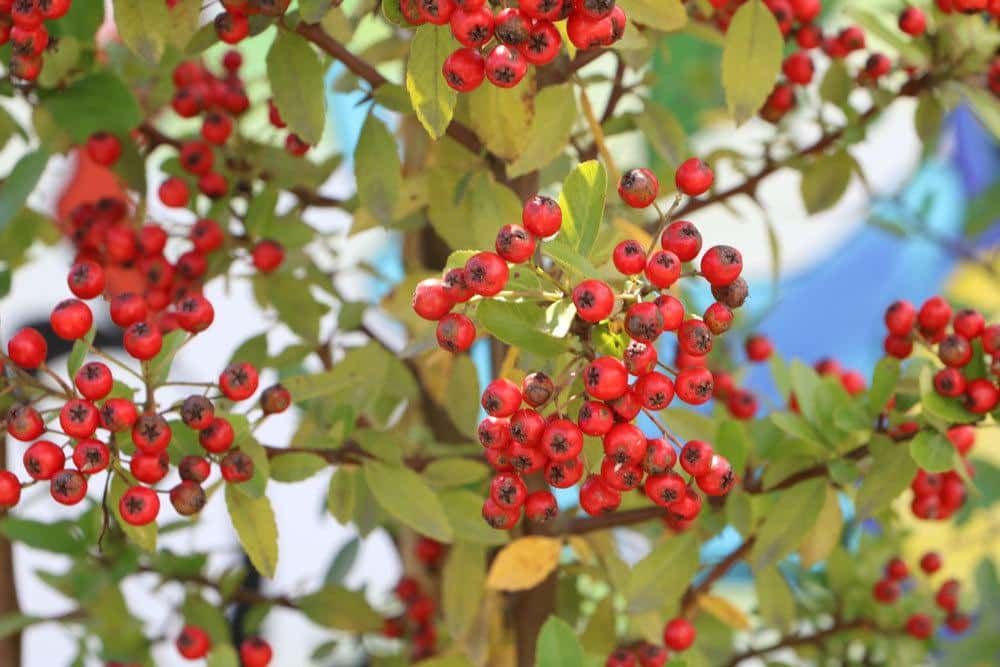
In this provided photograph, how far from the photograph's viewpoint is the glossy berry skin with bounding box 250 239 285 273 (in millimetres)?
716

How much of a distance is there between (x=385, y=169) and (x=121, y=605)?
16.4 inches

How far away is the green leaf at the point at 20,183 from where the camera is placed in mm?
618


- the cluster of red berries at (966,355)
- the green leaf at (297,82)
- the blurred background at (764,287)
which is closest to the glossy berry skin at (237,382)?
the green leaf at (297,82)

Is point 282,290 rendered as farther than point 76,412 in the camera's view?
Yes

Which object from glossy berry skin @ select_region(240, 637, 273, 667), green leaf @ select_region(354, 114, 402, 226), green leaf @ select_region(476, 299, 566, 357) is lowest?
glossy berry skin @ select_region(240, 637, 273, 667)

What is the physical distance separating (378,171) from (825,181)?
0.32 meters

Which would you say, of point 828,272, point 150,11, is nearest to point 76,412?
point 150,11

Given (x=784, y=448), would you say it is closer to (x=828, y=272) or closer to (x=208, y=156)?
(x=208, y=156)

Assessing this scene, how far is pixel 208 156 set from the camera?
72cm

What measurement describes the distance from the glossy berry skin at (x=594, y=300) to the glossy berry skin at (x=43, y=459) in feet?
0.77

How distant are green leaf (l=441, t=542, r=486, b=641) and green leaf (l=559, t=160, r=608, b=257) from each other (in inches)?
11.7

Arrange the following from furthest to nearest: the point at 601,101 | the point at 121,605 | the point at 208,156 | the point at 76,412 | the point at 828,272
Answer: the point at 828,272, the point at 601,101, the point at 121,605, the point at 208,156, the point at 76,412

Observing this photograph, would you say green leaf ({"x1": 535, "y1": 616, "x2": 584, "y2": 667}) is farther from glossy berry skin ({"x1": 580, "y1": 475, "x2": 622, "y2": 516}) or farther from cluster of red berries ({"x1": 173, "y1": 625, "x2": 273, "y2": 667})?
cluster of red berries ({"x1": 173, "y1": 625, "x2": 273, "y2": 667})

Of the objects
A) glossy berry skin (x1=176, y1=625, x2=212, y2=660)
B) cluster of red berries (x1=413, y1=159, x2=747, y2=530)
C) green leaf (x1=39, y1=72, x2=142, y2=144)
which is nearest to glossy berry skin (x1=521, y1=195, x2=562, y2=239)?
cluster of red berries (x1=413, y1=159, x2=747, y2=530)
